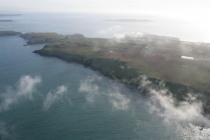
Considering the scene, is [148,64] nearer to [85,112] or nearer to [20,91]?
[85,112]

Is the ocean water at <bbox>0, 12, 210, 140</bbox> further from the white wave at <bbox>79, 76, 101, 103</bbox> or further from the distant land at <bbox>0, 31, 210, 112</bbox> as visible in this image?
the distant land at <bbox>0, 31, 210, 112</bbox>

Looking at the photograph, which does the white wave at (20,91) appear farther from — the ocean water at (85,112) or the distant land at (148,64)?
the distant land at (148,64)

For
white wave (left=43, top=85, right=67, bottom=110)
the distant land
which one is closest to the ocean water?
white wave (left=43, top=85, right=67, bottom=110)

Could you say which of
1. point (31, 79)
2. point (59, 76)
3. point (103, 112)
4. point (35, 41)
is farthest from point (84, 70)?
point (35, 41)

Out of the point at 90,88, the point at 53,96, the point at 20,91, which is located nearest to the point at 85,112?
the point at 53,96

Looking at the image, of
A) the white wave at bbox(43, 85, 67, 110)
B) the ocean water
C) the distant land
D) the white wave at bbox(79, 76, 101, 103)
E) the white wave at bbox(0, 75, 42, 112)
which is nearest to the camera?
the ocean water

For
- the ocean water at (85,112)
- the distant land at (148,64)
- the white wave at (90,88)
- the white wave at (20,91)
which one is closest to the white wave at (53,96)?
the ocean water at (85,112)

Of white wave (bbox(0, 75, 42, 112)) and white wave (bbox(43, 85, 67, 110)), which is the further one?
white wave (bbox(0, 75, 42, 112))

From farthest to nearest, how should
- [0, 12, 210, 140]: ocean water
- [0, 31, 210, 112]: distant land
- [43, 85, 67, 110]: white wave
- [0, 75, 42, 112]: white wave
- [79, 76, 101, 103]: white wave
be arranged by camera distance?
1. [0, 31, 210, 112]: distant land
2. [79, 76, 101, 103]: white wave
3. [0, 75, 42, 112]: white wave
4. [43, 85, 67, 110]: white wave
5. [0, 12, 210, 140]: ocean water
